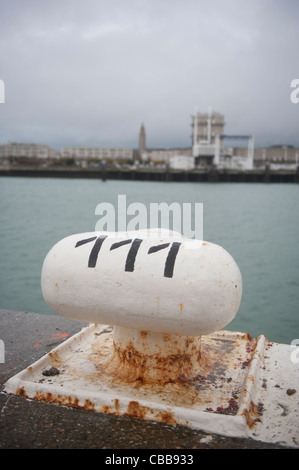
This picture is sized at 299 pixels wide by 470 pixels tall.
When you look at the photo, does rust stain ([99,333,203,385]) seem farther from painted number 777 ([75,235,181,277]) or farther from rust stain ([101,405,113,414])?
painted number 777 ([75,235,181,277])

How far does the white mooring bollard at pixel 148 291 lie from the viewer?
2646mm

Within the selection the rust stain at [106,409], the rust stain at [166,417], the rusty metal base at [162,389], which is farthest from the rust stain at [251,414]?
the rust stain at [106,409]

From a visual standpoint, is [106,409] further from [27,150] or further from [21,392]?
[27,150]

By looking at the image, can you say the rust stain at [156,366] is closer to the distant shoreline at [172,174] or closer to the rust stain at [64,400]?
the rust stain at [64,400]

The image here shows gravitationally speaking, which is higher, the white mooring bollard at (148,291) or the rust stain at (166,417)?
the white mooring bollard at (148,291)

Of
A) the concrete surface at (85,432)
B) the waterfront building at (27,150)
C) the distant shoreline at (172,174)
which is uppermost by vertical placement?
the waterfront building at (27,150)

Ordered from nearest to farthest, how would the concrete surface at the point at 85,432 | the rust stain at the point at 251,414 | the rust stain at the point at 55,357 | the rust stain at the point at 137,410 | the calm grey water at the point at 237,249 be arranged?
the concrete surface at the point at 85,432 → the rust stain at the point at 251,414 → the rust stain at the point at 137,410 → the rust stain at the point at 55,357 → the calm grey water at the point at 237,249

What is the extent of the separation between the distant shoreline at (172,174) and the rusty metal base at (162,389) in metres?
79.6

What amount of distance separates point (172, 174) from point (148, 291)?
82.4 metres

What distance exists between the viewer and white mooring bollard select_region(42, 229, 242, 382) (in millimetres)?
2646

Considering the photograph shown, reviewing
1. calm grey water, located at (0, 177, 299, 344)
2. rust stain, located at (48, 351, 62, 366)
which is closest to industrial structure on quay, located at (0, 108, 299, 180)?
calm grey water, located at (0, 177, 299, 344)

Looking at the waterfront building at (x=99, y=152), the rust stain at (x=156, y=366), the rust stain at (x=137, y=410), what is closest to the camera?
the rust stain at (x=137, y=410)

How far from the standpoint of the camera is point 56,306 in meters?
2.95

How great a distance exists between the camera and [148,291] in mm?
2676
